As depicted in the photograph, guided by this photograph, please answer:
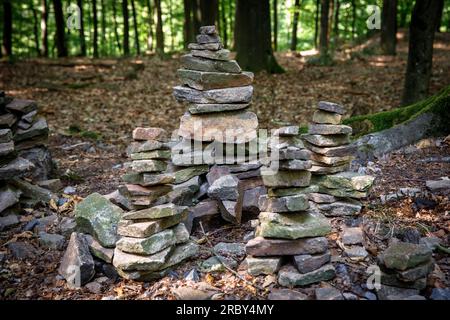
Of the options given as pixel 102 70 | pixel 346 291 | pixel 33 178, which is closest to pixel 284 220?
pixel 346 291

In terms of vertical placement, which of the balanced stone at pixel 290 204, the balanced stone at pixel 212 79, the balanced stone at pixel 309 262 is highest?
the balanced stone at pixel 212 79

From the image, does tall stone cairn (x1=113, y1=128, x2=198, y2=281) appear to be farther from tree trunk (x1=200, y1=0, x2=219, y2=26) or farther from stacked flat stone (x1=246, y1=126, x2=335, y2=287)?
tree trunk (x1=200, y1=0, x2=219, y2=26)

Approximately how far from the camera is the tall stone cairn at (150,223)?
448 centimetres

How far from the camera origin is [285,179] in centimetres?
448

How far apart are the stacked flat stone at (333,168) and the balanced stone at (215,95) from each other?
1019 mm

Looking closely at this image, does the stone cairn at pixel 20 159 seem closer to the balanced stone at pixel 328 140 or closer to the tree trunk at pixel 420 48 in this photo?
the balanced stone at pixel 328 140

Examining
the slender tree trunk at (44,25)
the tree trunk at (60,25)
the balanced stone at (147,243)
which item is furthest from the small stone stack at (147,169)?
the slender tree trunk at (44,25)

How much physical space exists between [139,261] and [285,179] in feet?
5.56

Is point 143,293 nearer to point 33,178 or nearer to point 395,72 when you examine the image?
point 33,178

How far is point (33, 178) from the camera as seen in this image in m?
7.26

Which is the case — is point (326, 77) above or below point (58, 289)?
above

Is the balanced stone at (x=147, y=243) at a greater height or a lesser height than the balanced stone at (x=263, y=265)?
greater

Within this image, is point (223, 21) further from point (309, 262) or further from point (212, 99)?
point (309, 262)
